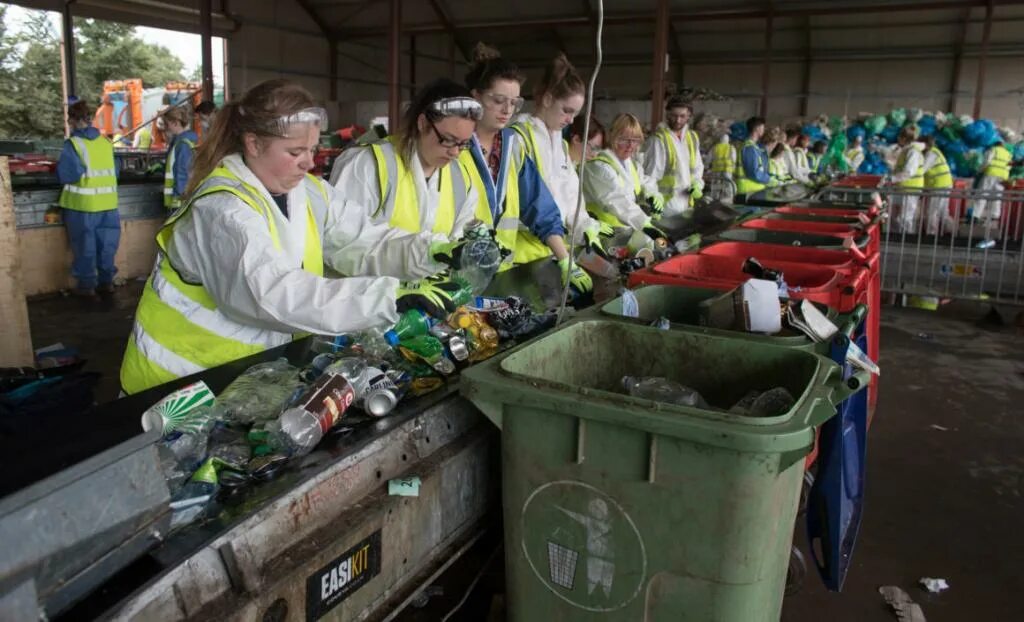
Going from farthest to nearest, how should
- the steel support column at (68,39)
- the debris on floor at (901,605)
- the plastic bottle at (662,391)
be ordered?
the steel support column at (68,39) → the debris on floor at (901,605) → the plastic bottle at (662,391)

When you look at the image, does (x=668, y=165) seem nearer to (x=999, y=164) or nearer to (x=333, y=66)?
(x=999, y=164)

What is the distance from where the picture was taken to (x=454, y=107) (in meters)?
2.33

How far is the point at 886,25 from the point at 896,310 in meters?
12.7

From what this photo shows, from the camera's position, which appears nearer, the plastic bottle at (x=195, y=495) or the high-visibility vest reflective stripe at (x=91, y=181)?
the plastic bottle at (x=195, y=495)

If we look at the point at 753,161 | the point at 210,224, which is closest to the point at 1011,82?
the point at 753,161

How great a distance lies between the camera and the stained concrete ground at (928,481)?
2.55 metres

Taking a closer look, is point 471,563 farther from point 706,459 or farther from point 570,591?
point 706,459

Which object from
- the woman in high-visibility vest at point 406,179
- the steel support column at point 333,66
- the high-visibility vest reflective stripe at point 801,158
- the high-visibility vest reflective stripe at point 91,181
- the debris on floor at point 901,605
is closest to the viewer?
the woman in high-visibility vest at point 406,179

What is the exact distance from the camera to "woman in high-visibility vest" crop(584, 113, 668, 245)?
12.8 ft

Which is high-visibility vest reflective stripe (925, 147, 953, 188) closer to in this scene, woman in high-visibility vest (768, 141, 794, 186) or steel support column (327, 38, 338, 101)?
woman in high-visibility vest (768, 141, 794, 186)

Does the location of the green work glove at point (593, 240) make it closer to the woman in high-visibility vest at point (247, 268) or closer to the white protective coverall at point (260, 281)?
the woman in high-visibility vest at point (247, 268)

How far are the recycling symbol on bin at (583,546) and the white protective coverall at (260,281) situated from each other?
50 cm

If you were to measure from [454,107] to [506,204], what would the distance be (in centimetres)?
73

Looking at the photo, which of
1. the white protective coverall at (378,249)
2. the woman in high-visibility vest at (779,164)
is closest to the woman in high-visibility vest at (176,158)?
the white protective coverall at (378,249)
